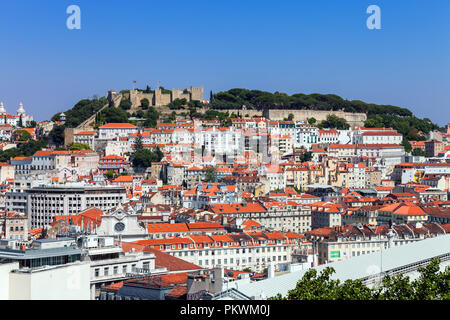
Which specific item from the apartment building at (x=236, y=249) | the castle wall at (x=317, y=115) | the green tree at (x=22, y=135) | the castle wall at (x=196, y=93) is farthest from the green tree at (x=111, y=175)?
the apartment building at (x=236, y=249)

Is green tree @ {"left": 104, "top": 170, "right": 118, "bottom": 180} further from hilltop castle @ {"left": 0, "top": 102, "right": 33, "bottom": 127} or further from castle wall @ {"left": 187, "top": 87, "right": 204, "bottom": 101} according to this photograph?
hilltop castle @ {"left": 0, "top": 102, "right": 33, "bottom": 127}

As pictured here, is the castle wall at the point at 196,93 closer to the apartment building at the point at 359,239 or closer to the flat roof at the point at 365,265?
the apartment building at the point at 359,239

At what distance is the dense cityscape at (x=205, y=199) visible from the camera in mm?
14516

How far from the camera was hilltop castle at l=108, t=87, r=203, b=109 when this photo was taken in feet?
217

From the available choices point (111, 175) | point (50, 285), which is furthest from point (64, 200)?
point (50, 285)

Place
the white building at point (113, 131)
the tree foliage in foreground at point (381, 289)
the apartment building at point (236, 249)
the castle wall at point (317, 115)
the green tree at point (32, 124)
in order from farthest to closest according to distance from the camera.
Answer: the green tree at point (32, 124) < the castle wall at point (317, 115) < the white building at point (113, 131) < the apartment building at point (236, 249) < the tree foliage in foreground at point (381, 289)

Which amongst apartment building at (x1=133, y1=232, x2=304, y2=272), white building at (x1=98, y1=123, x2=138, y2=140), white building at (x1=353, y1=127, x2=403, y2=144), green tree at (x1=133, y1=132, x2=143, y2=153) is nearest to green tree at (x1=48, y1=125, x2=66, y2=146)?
white building at (x1=98, y1=123, x2=138, y2=140)

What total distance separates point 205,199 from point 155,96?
27888mm

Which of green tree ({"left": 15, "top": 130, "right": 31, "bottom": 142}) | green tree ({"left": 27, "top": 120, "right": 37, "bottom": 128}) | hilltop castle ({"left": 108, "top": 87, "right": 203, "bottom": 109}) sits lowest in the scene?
green tree ({"left": 15, "top": 130, "right": 31, "bottom": 142})

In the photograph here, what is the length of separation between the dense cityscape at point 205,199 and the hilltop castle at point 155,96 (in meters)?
0.10

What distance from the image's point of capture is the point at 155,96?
6662 centimetres

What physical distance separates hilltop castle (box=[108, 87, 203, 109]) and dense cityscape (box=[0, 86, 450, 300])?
0.34 feet
